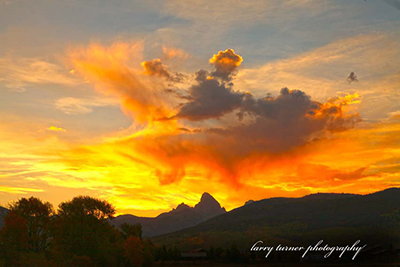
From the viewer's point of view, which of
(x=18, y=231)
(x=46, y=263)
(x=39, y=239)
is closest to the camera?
(x=46, y=263)

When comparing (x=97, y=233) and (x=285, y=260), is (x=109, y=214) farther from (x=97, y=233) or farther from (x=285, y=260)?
(x=285, y=260)

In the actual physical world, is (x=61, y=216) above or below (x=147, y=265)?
above

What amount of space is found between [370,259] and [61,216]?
13750 centimetres

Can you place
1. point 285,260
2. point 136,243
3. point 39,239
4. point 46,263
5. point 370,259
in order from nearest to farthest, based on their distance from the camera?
point 46,263 → point 39,239 → point 136,243 → point 370,259 → point 285,260

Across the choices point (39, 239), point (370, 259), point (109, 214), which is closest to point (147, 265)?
point (109, 214)

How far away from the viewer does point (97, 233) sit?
113062 mm

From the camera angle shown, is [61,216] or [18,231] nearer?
[18,231]

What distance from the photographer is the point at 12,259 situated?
102 m

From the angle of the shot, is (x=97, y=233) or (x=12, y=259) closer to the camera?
(x=12, y=259)

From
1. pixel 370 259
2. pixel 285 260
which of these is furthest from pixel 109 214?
pixel 370 259

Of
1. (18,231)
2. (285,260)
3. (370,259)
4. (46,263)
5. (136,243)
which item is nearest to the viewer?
(46,263)

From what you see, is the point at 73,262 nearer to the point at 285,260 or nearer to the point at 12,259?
the point at 12,259

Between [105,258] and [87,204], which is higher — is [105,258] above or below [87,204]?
below

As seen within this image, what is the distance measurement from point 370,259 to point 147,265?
101842 millimetres
